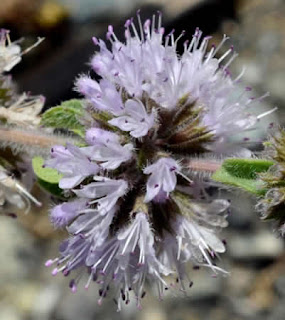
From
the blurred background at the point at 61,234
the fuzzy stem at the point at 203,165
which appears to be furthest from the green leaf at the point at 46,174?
the blurred background at the point at 61,234

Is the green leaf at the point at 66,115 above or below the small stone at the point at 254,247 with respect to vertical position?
above

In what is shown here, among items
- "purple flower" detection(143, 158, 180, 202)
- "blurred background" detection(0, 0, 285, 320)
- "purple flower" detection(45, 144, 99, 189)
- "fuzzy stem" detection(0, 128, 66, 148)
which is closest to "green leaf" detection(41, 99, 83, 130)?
"fuzzy stem" detection(0, 128, 66, 148)

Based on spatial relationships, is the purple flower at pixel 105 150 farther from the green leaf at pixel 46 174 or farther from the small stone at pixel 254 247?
the small stone at pixel 254 247

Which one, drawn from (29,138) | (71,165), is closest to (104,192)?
(71,165)

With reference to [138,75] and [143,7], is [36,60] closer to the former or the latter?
[143,7]

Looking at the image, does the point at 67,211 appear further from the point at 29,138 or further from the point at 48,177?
the point at 29,138

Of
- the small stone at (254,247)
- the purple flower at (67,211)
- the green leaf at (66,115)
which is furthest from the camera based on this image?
the small stone at (254,247)

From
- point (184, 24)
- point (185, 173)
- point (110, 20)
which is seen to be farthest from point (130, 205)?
point (110, 20)
